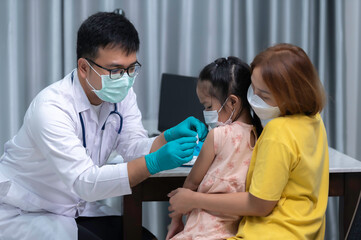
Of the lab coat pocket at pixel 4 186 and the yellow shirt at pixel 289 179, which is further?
the lab coat pocket at pixel 4 186

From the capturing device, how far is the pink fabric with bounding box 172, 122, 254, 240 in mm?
1558

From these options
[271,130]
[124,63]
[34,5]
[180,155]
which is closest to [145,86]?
[34,5]

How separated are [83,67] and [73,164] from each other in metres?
0.38

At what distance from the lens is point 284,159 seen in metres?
1.41

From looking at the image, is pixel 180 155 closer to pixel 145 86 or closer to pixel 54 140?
pixel 54 140

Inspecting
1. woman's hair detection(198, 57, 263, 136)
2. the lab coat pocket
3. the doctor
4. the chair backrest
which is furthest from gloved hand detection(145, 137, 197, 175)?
the chair backrest

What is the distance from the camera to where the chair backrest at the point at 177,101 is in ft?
8.50

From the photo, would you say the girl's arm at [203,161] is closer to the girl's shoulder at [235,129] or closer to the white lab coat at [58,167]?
the girl's shoulder at [235,129]

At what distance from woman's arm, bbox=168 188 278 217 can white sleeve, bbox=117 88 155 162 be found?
425mm

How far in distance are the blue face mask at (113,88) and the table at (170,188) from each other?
13.1 inches

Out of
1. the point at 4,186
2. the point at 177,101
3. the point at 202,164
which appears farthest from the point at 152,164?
the point at 177,101

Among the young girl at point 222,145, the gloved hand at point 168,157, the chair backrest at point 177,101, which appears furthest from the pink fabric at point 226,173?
the chair backrest at point 177,101

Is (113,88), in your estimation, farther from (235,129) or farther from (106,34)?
(235,129)

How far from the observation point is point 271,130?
4.74 ft
